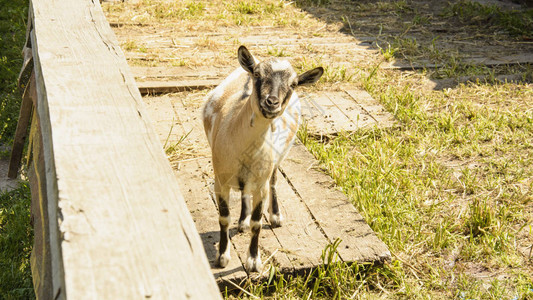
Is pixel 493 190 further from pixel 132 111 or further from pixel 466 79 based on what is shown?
pixel 132 111

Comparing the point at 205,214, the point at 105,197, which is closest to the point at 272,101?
the point at 205,214

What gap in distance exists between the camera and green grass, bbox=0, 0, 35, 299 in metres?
3.82

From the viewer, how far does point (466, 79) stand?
727cm

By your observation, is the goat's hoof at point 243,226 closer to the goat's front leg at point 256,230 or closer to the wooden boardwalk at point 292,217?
the wooden boardwalk at point 292,217

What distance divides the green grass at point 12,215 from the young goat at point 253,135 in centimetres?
141

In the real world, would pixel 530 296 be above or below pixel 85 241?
below

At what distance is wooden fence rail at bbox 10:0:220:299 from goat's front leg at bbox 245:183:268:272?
1.31m

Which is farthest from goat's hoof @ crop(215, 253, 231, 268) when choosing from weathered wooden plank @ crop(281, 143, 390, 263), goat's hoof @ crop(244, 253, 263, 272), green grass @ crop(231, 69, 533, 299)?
weathered wooden plank @ crop(281, 143, 390, 263)

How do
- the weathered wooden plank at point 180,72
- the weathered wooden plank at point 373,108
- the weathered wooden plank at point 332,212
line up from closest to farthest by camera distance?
the weathered wooden plank at point 332,212, the weathered wooden plank at point 373,108, the weathered wooden plank at point 180,72

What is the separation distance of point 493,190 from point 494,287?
55.4 inches

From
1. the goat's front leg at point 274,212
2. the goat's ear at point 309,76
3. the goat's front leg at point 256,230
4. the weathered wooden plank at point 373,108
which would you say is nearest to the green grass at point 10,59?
the goat's front leg at point 274,212

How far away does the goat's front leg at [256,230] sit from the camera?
12.5ft

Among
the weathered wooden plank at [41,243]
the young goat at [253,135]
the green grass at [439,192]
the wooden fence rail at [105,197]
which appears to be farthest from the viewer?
the green grass at [439,192]

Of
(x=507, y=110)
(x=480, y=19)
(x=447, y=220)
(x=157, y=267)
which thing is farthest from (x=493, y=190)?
(x=480, y=19)
